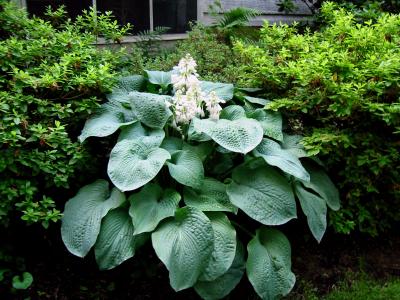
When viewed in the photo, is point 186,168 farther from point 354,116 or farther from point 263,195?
point 354,116

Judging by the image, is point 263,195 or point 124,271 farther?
point 124,271

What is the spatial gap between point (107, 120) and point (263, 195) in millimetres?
1184

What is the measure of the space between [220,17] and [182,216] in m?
4.08

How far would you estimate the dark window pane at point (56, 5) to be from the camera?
4691 mm

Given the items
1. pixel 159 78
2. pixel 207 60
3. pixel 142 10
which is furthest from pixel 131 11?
pixel 159 78

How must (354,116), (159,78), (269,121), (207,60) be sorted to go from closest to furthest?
(354,116)
(269,121)
(159,78)
(207,60)

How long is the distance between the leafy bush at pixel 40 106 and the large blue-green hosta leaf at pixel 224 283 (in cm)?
95

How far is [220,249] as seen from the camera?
99.6 inches

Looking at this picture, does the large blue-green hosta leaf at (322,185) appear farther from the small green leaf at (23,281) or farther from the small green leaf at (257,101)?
the small green leaf at (23,281)

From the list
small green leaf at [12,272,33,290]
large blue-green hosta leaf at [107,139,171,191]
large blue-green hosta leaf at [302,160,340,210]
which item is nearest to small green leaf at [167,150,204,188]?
large blue-green hosta leaf at [107,139,171,191]

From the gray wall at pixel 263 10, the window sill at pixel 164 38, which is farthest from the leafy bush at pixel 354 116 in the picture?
the gray wall at pixel 263 10

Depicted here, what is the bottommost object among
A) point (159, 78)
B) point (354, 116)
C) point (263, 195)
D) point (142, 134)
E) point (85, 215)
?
point (85, 215)

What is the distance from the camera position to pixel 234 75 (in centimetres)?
409

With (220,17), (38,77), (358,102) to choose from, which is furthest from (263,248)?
(220,17)
